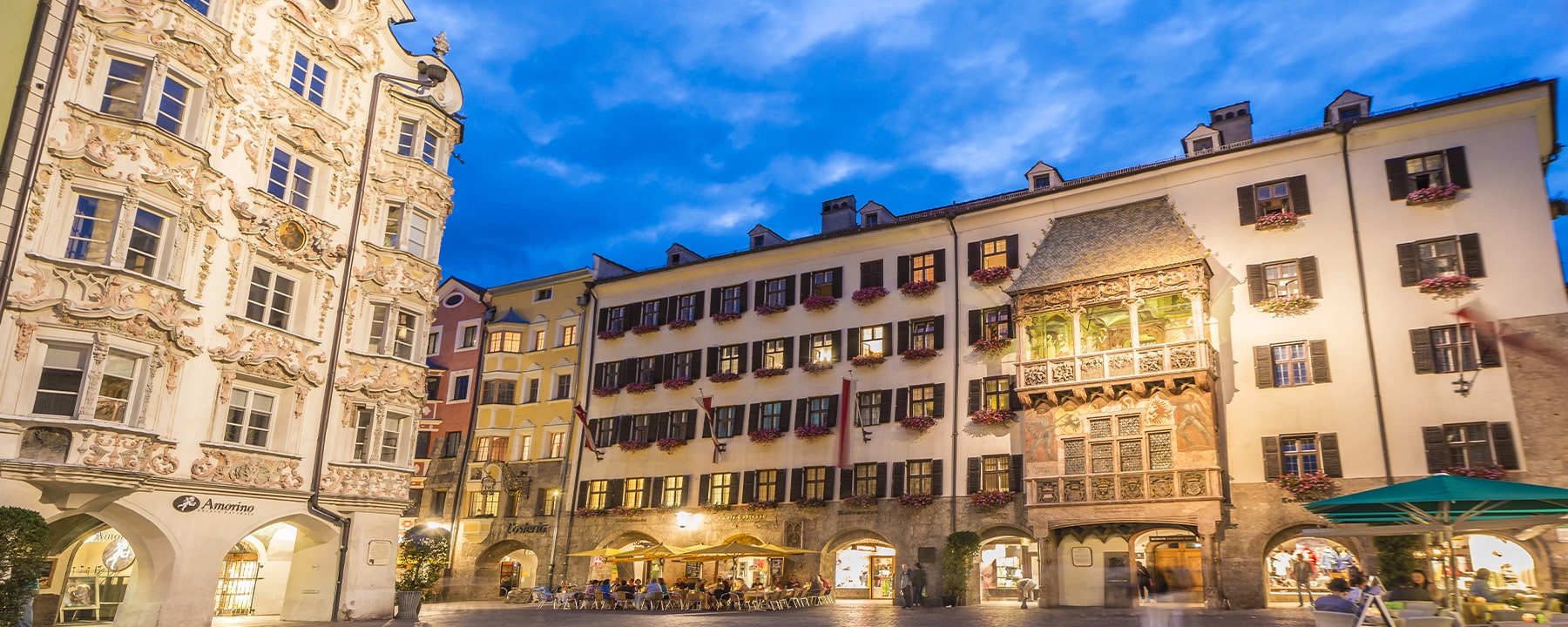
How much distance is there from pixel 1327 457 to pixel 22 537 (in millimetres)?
32311

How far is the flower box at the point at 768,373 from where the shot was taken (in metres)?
42.1

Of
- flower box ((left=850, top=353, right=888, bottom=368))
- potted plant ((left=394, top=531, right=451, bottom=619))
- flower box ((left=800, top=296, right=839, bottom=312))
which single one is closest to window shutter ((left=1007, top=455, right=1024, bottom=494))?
flower box ((left=850, top=353, right=888, bottom=368))

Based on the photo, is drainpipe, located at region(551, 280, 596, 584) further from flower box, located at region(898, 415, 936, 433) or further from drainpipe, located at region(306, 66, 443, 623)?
drainpipe, located at region(306, 66, 443, 623)

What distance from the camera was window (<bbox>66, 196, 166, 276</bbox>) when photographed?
2275cm

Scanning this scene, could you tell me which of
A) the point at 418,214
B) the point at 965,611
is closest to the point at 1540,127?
the point at 965,611

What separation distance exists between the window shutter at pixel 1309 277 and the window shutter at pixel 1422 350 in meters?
2.79

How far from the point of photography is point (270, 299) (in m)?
27.6

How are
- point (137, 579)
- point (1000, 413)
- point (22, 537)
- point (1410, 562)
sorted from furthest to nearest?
point (1000, 413) → point (1410, 562) → point (137, 579) → point (22, 537)

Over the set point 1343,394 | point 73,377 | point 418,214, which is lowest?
point 73,377

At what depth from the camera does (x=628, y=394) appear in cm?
4644

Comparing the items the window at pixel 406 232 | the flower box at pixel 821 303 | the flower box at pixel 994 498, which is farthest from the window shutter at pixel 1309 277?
the window at pixel 406 232

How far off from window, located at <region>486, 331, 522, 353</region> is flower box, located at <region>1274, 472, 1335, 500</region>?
34.9 m

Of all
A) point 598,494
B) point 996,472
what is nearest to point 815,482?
point 996,472

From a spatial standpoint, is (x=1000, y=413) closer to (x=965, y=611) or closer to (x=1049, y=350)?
(x=1049, y=350)
